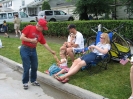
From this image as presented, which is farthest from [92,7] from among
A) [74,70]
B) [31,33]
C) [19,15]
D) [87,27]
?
[31,33]

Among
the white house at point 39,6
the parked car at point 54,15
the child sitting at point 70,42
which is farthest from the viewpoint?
the parked car at point 54,15

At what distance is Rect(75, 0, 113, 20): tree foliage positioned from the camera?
20.7m

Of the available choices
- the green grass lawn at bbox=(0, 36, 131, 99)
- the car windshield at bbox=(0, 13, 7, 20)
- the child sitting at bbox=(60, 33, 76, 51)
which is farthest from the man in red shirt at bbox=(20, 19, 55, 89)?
the car windshield at bbox=(0, 13, 7, 20)

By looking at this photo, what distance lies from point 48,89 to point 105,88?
1.33 m

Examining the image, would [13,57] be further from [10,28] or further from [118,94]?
[10,28]

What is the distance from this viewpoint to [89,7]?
2123 cm

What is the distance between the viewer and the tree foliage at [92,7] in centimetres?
2070

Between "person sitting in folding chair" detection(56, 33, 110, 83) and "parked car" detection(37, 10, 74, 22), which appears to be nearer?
"person sitting in folding chair" detection(56, 33, 110, 83)

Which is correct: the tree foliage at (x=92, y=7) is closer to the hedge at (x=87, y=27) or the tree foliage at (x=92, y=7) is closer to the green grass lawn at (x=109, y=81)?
the hedge at (x=87, y=27)

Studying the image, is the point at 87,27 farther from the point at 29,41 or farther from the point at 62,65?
the point at 29,41

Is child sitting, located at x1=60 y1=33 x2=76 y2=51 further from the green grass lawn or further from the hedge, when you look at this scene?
the hedge

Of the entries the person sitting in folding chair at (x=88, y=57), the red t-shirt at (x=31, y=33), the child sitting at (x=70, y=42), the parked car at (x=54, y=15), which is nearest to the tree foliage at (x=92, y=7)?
the parked car at (x=54, y=15)

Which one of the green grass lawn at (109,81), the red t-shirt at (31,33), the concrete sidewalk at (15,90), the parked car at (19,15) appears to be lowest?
the concrete sidewalk at (15,90)

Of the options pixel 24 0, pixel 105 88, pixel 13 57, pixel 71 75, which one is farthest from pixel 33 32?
pixel 24 0
